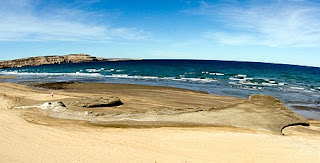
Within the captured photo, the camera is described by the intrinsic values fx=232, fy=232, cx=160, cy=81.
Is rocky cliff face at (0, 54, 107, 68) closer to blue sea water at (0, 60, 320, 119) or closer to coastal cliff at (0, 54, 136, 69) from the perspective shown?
coastal cliff at (0, 54, 136, 69)

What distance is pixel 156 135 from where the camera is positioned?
390 inches

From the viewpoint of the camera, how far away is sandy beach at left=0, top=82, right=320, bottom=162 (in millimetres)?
7859

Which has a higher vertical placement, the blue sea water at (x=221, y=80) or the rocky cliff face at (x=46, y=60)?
the rocky cliff face at (x=46, y=60)

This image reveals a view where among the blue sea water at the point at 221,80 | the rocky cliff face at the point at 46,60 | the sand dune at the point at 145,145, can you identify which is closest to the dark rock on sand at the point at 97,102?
the sand dune at the point at 145,145

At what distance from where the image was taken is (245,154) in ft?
26.8

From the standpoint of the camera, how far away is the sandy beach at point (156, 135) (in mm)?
7859

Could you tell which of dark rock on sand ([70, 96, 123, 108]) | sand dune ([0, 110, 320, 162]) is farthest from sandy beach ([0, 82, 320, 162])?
dark rock on sand ([70, 96, 123, 108])

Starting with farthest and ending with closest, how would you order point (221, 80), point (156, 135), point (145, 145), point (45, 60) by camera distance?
point (45, 60) → point (221, 80) → point (156, 135) → point (145, 145)

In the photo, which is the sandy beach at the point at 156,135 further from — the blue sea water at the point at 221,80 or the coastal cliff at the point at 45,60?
the coastal cliff at the point at 45,60

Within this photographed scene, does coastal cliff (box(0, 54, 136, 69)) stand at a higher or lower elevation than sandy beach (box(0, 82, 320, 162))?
higher

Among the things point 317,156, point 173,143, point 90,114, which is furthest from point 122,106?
point 317,156

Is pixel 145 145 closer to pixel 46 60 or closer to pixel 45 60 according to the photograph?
pixel 45 60

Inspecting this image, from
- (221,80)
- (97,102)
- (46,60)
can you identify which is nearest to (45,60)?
(46,60)

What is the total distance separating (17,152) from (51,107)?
22.2ft
